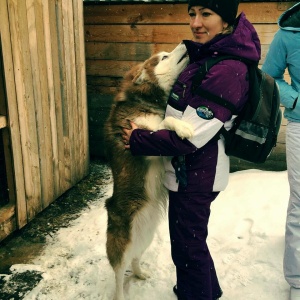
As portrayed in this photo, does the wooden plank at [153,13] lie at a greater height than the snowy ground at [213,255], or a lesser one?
greater

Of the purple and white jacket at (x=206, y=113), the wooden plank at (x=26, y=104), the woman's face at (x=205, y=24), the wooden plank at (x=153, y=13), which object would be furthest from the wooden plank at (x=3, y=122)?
the wooden plank at (x=153, y=13)

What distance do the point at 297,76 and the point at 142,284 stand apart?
219 cm

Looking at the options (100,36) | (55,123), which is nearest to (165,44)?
(100,36)

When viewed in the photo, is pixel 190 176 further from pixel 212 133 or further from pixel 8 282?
pixel 8 282

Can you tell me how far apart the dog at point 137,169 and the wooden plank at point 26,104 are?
4.67 feet

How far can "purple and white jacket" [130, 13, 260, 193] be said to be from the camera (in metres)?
1.81

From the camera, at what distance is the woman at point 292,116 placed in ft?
8.23

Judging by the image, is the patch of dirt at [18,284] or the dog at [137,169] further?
the patch of dirt at [18,284]

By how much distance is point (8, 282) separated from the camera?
292cm

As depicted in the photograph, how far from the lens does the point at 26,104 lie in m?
3.59

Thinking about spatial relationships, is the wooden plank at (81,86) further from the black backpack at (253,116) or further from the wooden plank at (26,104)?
the black backpack at (253,116)

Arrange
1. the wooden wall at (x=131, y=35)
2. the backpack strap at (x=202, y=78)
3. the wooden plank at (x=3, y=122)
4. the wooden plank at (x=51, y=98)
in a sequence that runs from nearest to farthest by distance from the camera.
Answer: the backpack strap at (x=202, y=78) → the wooden plank at (x=3, y=122) → the wooden plank at (x=51, y=98) → the wooden wall at (x=131, y=35)

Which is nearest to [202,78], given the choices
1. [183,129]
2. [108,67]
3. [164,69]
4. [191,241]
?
[183,129]

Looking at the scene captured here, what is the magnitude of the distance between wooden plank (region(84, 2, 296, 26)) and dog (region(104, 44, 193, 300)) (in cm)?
272
